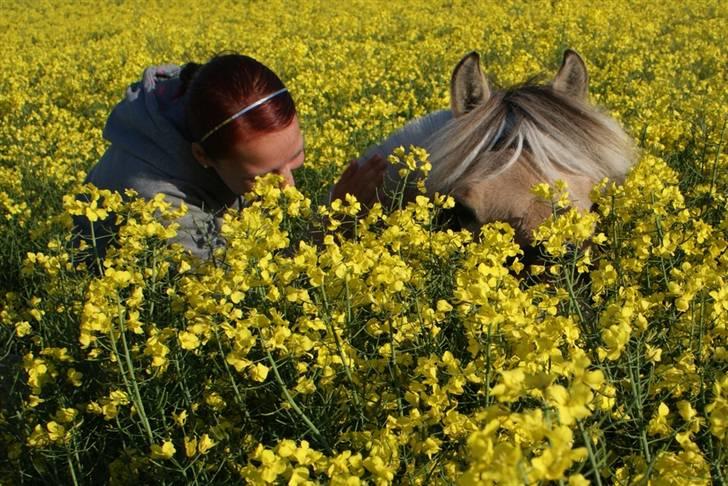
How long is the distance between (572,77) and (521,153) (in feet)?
1.94

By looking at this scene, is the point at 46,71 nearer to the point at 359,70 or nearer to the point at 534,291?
the point at 359,70

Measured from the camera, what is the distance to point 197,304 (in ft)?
5.31

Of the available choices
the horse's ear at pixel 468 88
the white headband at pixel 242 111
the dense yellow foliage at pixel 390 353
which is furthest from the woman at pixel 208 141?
the dense yellow foliage at pixel 390 353

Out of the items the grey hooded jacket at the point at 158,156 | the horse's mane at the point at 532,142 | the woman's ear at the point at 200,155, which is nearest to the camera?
the horse's mane at the point at 532,142

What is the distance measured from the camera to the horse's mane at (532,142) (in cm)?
253

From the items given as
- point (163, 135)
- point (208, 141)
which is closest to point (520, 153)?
point (208, 141)

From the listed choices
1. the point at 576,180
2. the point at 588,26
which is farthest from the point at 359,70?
the point at 576,180

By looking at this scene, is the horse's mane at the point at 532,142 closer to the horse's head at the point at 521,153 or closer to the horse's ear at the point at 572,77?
the horse's head at the point at 521,153

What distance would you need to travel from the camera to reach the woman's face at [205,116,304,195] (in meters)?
3.05

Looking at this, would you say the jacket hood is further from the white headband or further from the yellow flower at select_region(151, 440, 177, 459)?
the yellow flower at select_region(151, 440, 177, 459)

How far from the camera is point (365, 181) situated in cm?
301

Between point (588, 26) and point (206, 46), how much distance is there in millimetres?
6169

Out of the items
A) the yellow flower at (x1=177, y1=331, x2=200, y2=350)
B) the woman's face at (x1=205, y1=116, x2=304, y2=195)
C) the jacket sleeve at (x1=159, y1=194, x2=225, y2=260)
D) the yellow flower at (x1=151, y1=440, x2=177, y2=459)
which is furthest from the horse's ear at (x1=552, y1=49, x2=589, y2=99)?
the yellow flower at (x1=151, y1=440, x2=177, y2=459)

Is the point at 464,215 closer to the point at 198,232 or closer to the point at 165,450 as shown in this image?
A: the point at 198,232
